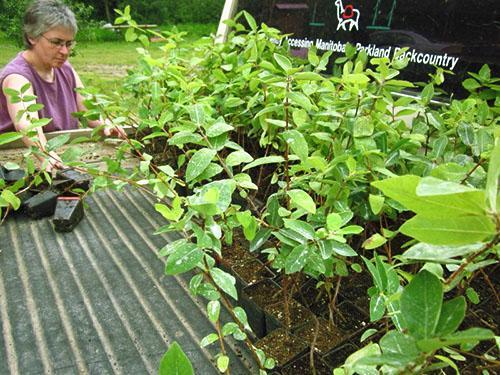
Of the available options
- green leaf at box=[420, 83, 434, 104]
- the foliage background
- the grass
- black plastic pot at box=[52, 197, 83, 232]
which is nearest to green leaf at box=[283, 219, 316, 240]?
green leaf at box=[420, 83, 434, 104]

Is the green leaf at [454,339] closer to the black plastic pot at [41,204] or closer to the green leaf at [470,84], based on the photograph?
the green leaf at [470,84]

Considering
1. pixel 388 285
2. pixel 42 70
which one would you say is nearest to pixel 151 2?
pixel 42 70

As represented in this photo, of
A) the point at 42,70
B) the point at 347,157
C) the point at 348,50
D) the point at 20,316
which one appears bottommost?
the point at 20,316

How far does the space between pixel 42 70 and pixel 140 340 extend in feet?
5.86

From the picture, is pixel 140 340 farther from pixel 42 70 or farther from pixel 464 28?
pixel 42 70

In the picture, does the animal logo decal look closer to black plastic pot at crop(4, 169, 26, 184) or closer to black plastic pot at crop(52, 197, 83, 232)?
black plastic pot at crop(52, 197, 83, 232)

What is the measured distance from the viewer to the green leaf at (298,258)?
691mm

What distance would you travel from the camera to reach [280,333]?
0.90 metres

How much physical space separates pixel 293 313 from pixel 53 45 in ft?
6.10

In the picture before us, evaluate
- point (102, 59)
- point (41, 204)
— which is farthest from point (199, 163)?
point (102, 59)

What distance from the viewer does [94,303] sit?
1087 mm

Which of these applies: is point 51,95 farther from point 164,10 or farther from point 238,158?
point 164,10

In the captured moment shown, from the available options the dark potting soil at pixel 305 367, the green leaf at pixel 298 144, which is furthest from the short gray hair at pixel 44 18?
the dark potting soil at pixel 305 367

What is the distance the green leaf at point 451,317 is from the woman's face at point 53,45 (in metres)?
2.19
